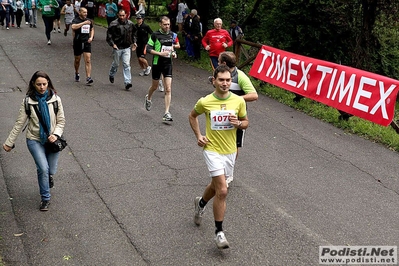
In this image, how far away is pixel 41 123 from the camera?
6.94m

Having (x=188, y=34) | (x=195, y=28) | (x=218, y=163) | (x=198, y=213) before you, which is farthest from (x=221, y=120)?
(x=188, y=34)

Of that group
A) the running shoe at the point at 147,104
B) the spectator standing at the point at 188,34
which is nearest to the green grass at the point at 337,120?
the running shoe at the point at 147,104

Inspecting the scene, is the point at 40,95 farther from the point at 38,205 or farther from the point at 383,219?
the point at 383,219

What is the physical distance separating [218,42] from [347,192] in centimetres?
723

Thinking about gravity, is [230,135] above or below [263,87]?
above

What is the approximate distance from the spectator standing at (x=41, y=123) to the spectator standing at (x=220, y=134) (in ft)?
6.48

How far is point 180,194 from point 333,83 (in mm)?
5333

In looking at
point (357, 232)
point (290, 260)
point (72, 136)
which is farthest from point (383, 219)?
point (72, 136)

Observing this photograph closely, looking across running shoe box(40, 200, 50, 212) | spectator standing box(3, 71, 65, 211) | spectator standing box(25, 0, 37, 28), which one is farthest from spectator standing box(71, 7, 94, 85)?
spectator standing box(25, 0, 37, 28)

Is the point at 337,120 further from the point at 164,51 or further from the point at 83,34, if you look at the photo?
the point at 83,34

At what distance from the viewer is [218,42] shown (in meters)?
14.3

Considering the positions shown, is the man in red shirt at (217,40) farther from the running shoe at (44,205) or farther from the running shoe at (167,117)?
the running shoe at (44,205)

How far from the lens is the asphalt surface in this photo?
20.0ft

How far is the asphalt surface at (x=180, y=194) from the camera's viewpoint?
6.09 meters
